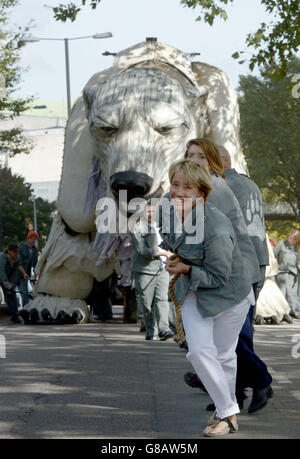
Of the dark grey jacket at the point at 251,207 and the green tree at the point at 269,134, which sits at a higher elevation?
the green tree at the point at 269,134

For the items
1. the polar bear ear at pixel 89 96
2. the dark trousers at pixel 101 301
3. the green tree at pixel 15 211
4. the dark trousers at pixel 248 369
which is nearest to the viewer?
the dark trousers at pixel 248 369

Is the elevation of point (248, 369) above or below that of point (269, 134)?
below

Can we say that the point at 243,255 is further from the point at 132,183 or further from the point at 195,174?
the point at 132,183

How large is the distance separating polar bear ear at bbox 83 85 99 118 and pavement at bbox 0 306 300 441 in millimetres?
2840

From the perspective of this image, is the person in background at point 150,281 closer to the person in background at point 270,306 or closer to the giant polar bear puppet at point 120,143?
the giant polar bear puppet at point 120,143

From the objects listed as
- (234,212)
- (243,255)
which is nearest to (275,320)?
(243,255)

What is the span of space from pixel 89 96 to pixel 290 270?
592cm

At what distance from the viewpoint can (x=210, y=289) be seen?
19.6 feet

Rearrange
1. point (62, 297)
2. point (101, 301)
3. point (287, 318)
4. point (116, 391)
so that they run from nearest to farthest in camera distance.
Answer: point (116, 391) → point (287, 318) → point (62, 297) → point (101, 301)

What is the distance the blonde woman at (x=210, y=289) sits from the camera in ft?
19.3

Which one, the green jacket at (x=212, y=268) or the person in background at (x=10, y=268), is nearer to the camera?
the green jacket at (x=212, y=268)

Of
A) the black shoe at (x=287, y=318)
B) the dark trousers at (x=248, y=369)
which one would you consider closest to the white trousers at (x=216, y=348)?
the dark trousers at (x=248, y=369)

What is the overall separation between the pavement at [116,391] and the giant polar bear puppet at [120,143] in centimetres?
169
